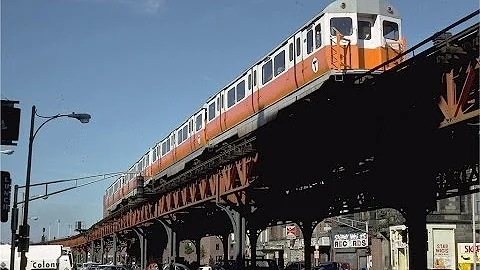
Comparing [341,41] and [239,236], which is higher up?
[341,41]

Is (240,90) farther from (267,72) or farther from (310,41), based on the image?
(310,41)

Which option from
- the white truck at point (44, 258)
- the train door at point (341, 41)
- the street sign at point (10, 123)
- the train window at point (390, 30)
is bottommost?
the white truck at point (44, 258)

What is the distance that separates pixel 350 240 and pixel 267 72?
42.1m

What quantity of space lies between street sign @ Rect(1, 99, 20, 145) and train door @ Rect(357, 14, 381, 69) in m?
11.4

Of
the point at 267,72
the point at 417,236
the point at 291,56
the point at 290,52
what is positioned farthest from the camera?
the point at 267,72

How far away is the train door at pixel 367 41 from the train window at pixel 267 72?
212 inches

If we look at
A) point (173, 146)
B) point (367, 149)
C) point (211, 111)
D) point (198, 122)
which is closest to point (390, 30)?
point (367, 149)

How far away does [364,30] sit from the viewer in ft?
74.4

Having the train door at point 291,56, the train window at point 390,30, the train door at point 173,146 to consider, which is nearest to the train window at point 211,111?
the train door at point 173,146

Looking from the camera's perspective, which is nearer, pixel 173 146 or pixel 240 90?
pixel 240 90

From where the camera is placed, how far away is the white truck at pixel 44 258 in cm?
4888

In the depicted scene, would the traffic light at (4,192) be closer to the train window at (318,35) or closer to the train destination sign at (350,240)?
the train window at (318,35)

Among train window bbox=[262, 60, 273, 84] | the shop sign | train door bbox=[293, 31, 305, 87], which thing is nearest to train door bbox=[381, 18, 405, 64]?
train door bbox=[293, 31, 305, 87]

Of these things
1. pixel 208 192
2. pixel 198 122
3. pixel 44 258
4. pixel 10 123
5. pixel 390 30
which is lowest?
pixel 44 258
